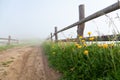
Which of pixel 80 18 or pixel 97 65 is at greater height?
pixel 80 18

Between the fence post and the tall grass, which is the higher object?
the fence post

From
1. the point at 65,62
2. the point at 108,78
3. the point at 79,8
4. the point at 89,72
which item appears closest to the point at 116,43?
the point at 89,72

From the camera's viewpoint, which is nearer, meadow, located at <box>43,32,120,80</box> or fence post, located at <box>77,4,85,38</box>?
meadow, located at <box>43,32,120,80</box>

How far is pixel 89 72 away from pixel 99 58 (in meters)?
0.26

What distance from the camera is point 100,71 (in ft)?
10.2

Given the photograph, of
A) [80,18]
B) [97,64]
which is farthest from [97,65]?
[80,18]

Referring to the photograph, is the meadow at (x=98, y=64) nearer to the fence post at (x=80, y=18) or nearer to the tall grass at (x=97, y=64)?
the tall grass at (x=97, y=64)

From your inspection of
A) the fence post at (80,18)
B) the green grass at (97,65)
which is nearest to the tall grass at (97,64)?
the green grass at (97,65)

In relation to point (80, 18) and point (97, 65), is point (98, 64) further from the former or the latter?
point (80, 18)

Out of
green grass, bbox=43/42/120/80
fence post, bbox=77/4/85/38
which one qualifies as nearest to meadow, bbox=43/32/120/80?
green grass, bbox=43/42/120/80

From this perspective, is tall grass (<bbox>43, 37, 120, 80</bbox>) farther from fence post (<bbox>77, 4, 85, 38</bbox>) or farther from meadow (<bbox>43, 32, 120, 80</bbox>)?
fence post (<bbox>77, 4, 85, 38</bbox>)

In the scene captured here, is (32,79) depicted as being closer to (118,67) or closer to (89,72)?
(89,72)

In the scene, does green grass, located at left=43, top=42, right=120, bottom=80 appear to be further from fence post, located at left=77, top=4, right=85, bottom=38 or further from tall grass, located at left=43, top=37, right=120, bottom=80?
fence post, located at left=77, top=4, right=85, bottom=38

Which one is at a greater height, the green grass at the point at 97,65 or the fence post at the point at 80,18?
the fence post at the point at 80,18
